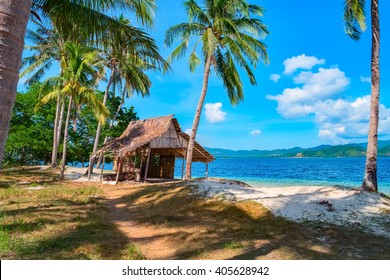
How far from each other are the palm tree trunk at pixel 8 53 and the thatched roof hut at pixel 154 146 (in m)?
15.5

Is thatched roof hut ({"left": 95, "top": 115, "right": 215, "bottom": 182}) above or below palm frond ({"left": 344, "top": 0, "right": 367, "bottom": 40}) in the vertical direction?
below

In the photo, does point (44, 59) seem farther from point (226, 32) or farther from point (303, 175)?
point (303, 175)

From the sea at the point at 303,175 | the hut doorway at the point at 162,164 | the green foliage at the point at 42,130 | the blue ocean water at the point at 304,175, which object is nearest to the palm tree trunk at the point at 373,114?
the sea at the point at 303,175

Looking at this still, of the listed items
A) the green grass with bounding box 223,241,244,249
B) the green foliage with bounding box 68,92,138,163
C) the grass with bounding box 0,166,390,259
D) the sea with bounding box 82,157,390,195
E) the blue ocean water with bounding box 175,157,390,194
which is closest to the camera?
the grass with bounding box 0,166,390,259

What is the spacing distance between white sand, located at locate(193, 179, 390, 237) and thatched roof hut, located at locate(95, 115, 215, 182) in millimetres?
9057

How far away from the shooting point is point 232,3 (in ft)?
56.2

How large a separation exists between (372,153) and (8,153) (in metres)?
32.4

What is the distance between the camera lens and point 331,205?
9227 mm

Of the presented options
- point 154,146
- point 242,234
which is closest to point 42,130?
point 154,146

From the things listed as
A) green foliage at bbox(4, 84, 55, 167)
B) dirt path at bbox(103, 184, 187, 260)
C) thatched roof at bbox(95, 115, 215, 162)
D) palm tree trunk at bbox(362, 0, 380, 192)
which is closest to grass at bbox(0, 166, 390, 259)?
dirt path at bbox(103, 184, 187, 260)

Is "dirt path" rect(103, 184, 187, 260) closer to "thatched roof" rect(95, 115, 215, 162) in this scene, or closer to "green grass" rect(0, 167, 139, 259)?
"green grass" rect(0, 167, 139, 259)

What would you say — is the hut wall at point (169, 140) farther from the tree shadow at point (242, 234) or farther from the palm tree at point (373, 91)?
the palm tree at point (373, 91)

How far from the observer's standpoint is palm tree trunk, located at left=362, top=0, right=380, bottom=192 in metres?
10.7
